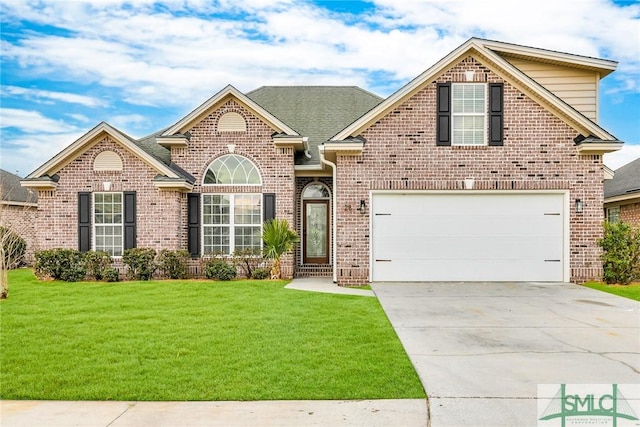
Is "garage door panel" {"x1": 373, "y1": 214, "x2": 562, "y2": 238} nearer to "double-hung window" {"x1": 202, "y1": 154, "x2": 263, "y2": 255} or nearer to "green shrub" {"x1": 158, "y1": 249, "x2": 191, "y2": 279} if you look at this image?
"double-hung window" {"x1": 202, "y1": 154, "x2": 263, "y2": 255}

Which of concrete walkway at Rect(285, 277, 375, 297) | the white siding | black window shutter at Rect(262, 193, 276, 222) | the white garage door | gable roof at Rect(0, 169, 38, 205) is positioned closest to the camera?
concrete walkway at Rect(285, 277, 375, 297)

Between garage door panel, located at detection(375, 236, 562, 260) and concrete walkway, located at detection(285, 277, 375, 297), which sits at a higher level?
garage door panel, located at detection(375, 236, 562, 260)

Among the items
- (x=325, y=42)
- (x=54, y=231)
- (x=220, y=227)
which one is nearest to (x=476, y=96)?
(x=325, y=42)

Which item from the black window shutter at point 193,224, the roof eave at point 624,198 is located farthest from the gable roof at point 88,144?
the roof eave at point 624,198

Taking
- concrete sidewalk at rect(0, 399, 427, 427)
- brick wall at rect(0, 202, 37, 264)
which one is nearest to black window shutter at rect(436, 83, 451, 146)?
concrete sidewalk at rect(0, 399, 427, 427)

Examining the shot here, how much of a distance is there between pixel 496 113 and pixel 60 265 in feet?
42.0

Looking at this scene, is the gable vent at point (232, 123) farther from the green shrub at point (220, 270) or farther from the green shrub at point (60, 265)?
the green shrub at point (60, 265)

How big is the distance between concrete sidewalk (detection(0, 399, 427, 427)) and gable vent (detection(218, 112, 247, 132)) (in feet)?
36.0

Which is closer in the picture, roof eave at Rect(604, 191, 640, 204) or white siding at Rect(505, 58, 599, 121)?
white siding at Rect(505, 58, 599, 121)

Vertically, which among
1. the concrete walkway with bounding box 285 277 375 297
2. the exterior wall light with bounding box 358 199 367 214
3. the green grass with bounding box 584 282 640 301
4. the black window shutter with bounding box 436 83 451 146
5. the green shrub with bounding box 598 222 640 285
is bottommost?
the concrete walkway with bounding box 285 277 375 297

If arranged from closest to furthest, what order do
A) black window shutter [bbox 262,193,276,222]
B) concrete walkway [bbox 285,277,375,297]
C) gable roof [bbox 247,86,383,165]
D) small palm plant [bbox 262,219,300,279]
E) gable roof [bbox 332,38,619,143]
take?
concrete walkway [bbox 285,277,375,297], gable roof [bbox 332,38,619,143], small palm plant [bbox 262,219,300,279], black window shutter [bbox 262,193,276,222], gable roof [bbox 247,86,383,165]

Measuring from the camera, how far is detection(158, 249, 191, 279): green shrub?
1370cm

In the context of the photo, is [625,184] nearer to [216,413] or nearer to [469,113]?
[469,113]

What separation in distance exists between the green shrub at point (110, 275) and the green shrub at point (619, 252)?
43.2 feet
